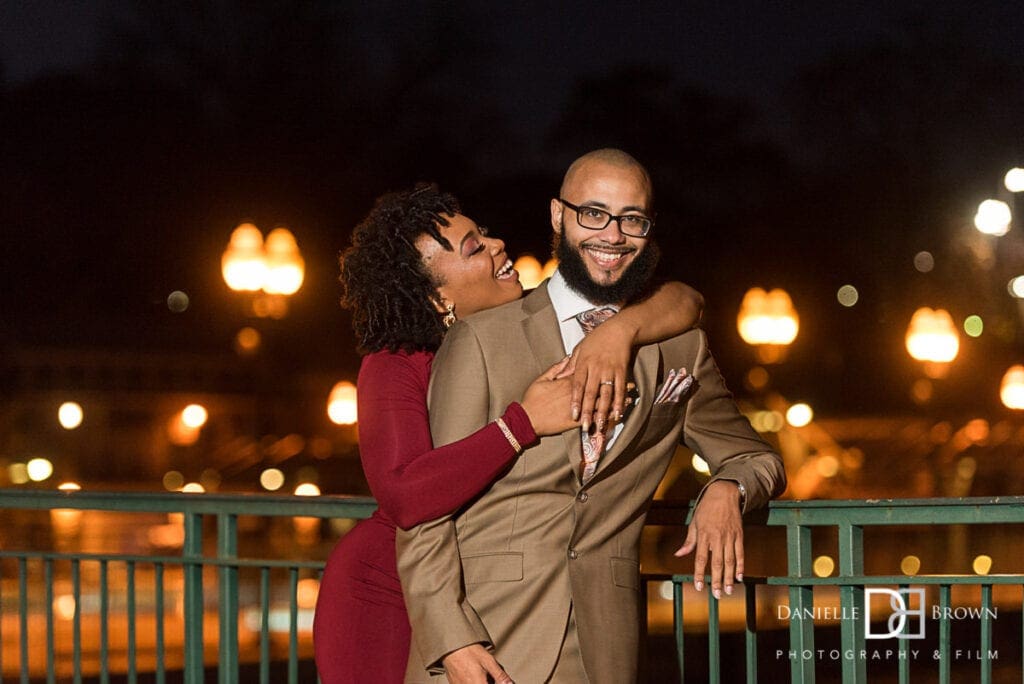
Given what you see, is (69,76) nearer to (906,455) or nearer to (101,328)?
(101,328)

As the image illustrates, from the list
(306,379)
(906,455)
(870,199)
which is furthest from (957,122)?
(306,379)

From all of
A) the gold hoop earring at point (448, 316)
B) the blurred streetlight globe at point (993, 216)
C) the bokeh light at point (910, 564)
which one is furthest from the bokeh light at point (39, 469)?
the gold hoop earring at point (448, 316)

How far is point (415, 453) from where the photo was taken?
433 cm

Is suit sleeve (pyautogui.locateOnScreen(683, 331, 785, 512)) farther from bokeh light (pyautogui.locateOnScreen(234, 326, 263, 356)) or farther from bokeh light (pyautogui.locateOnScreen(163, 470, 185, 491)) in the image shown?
bokeh light (pyautogui.locateOnScreen(163, 470, 185, 491))

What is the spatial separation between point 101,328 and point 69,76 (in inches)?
195

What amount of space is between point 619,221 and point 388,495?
2.85 feet

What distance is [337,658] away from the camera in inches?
190

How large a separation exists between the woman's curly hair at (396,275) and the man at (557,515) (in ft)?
1.27

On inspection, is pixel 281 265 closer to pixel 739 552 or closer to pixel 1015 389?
pixel 1015 389

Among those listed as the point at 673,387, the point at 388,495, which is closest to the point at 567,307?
the point at 673,387

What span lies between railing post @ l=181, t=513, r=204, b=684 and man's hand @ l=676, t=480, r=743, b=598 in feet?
8.99

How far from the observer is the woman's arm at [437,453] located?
13.8ft

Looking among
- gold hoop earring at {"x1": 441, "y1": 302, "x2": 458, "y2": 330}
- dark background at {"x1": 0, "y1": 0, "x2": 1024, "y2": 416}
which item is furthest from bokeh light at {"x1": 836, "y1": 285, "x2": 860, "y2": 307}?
gold hoop earring at {"x1": 441, "y1": 302, "x2": 458, "y2": 330}

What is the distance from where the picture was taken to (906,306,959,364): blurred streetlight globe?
22.9 m
